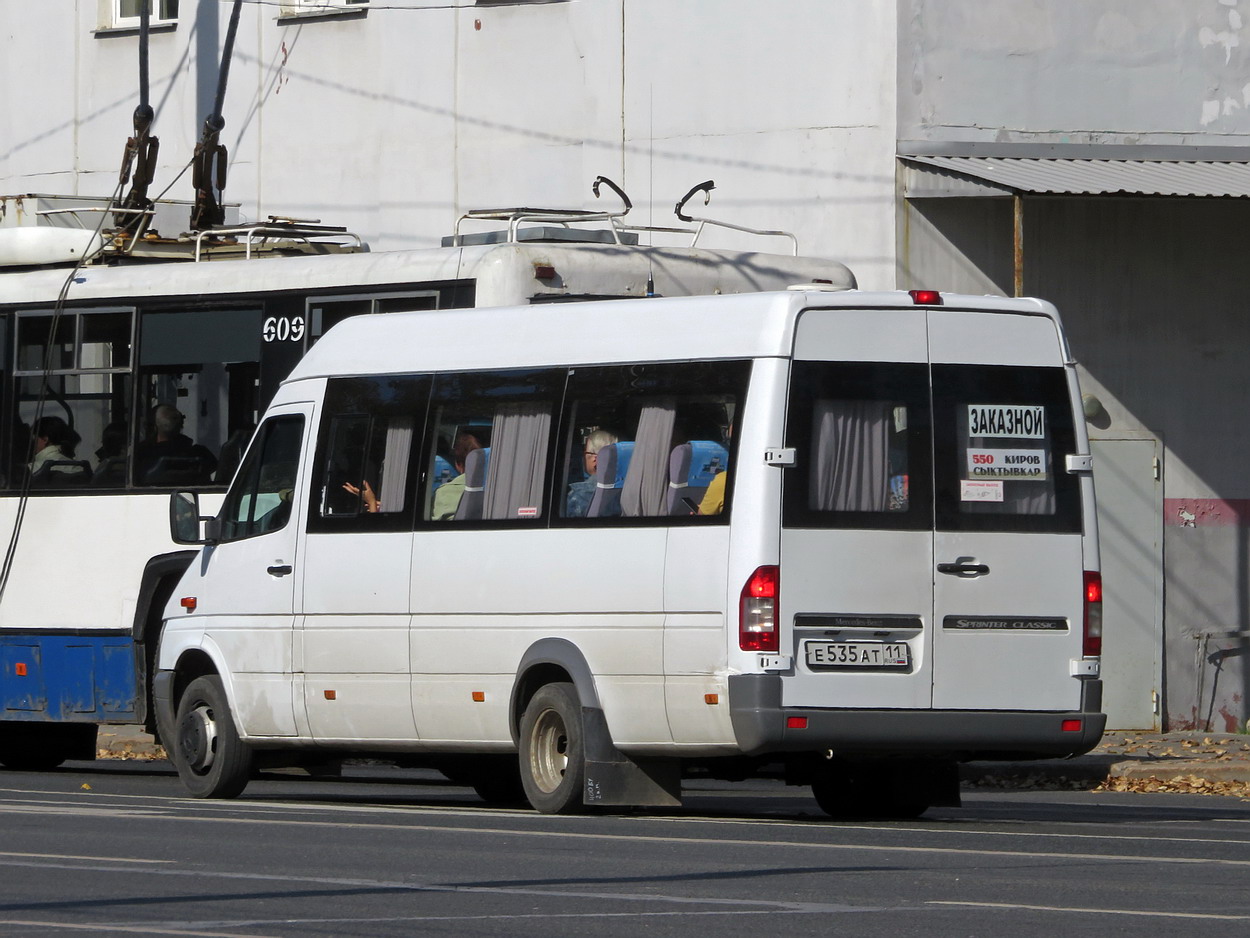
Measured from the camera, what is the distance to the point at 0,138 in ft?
89.7

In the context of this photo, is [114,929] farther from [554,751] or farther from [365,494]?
[365,494]

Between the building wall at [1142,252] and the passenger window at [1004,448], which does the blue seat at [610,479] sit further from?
the building wall at [1142,252]

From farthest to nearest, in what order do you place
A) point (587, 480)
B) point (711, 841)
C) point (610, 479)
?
point (587, 480), point (610, 479), point (711, 841)

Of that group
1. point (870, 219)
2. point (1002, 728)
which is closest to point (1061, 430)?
point (1002, 728)

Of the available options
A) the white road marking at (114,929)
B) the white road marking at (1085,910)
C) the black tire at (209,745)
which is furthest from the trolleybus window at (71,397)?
the white road marking at (1085,910)

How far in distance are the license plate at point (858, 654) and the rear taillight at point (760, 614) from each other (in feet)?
0.65

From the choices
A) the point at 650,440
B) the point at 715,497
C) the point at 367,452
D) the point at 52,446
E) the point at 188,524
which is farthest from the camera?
the point at 52,446

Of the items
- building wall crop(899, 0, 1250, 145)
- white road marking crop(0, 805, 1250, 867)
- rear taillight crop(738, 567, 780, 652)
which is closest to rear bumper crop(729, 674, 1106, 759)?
rear taillight crop(738, 567, 780, 652)

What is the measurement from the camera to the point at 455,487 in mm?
13719

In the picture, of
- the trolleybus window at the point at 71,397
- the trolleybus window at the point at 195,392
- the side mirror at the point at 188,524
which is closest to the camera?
the side mirror at the point at 188,524

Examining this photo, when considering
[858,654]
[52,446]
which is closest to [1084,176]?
[52,446]

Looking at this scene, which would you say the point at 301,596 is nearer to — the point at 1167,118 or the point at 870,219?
the point at 870,219

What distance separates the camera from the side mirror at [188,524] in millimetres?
14883

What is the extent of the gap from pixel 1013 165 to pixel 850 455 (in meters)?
8.67
